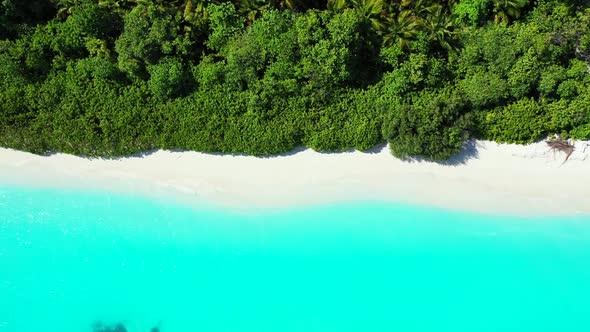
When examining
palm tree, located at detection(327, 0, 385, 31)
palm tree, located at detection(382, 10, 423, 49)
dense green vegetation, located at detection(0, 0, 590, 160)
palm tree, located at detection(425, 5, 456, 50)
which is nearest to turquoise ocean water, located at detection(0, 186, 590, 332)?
dense green vegetation, located at detection(0, 0, 590, 160)

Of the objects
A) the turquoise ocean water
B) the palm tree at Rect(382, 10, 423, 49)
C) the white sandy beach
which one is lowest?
the turquoise ocean water

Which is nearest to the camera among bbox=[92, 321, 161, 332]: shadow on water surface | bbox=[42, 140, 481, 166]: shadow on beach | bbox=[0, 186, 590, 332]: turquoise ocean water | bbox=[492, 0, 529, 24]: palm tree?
bbox=[492, 0, 529, 24]: palm tree

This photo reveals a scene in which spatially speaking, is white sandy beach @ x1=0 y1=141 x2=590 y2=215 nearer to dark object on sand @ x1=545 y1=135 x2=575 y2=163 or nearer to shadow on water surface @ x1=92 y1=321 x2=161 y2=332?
dark object on sand @ x1=545 y1=135 x2=575 y2=163

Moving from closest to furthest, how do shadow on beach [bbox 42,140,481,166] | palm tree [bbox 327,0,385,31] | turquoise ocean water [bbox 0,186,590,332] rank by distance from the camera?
palm tree [bbox 327,0,385,31] < turquoise ocean water [bbox 0,186,590,332] < shadow on beach [bbox 42,140,481,166]

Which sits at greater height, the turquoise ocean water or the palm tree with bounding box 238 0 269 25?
the palm tree with bounding box 238 0 269 25

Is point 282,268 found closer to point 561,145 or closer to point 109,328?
point 109,328

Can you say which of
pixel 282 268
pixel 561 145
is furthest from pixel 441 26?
pixel 282 268

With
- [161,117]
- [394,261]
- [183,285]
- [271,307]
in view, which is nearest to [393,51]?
[394,261]
